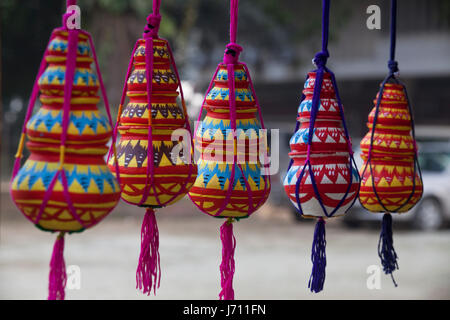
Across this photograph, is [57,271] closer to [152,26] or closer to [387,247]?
[152,26]

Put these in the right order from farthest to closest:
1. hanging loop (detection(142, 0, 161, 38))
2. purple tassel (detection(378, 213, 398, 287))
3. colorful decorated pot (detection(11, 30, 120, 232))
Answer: purple tassel (detection(378, 213, 398, 287)) < hanging loop (detection(142, 0, 161, 38)) < colorful decorated pot (detection(11, 30, 120, 232))

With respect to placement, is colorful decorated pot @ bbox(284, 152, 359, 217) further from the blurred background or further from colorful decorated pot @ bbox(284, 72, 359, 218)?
the blurred background

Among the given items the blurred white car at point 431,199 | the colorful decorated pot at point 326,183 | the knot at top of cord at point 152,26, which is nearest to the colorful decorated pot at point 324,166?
the colorful decorated pot at point 326,183

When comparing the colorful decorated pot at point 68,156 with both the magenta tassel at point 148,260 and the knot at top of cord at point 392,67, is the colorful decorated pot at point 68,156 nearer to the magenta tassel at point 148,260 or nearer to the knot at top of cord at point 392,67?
the magenta tassel at point 148,260

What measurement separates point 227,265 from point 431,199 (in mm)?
7719

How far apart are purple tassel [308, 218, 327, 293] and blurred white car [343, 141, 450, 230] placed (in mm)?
7148

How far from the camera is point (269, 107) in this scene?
1411 cm

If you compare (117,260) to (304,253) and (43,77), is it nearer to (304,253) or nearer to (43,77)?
(304,253)

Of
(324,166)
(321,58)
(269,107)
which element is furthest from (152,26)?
(269,107)

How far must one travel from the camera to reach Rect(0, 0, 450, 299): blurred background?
6.86 m

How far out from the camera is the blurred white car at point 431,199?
29.2 feet

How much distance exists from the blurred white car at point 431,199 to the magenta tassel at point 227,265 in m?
7.22

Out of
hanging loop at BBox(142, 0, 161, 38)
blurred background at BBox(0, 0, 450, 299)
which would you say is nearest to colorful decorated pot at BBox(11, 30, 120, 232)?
hanging loop at BBox(142, 0, 161, 38)

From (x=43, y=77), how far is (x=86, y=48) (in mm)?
108
